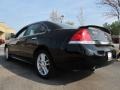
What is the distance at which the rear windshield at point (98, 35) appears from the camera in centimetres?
599

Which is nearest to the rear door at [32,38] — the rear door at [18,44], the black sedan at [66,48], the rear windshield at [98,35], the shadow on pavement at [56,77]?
the black sedan at [66,48]

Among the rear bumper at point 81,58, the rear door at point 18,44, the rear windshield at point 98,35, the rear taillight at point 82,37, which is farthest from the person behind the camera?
the rear door at point 18,44

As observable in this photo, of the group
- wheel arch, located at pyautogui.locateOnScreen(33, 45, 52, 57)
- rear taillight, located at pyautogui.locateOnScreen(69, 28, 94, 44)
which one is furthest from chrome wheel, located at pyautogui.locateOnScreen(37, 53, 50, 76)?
rear taillight, located at pyautogui.locateOnScreen(69, 28, 94, 44)

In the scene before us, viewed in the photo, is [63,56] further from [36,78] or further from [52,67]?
[36,78]

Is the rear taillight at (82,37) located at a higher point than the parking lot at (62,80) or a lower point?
higher

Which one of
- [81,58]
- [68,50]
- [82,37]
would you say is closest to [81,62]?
[81,58]

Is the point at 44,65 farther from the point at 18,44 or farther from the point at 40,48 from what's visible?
the point at 18,44

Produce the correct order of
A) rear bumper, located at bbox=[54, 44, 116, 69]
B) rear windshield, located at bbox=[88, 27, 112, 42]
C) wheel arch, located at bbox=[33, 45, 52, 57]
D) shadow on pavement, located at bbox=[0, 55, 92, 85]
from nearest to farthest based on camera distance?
rear bumper, located at bbox=[54, 44, 116, 69] → rear windshield, located at bbox=[88, 27, 112, 42] → shadow on pavement, located at bbox=[0, 55, 92, 85] → wheel arch, located at bbox=[33, 45, 52, 57]

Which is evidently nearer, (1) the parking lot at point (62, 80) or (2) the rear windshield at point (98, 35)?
(1) the parking lot at point (62, 80)

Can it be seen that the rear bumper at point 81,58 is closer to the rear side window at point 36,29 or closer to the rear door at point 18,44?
the rear side window at point 36,29

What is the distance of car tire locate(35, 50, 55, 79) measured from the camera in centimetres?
619

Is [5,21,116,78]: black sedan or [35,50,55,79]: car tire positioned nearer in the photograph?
[5,21,116,78]: black sedan

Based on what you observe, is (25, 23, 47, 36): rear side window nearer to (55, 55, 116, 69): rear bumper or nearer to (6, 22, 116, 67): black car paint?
(6, 22, 116, 67): black car paint

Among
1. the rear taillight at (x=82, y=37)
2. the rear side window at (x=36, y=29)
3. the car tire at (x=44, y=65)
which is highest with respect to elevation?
the rear side window at (x=36, y=29)
